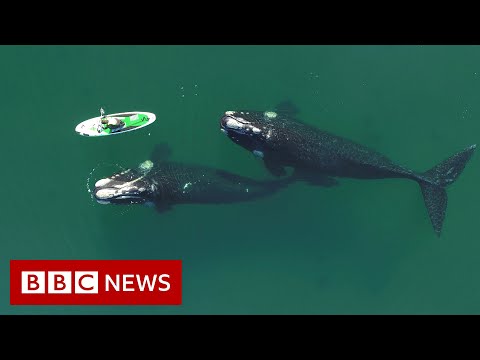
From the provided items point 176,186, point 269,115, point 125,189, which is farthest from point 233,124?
point 125,189

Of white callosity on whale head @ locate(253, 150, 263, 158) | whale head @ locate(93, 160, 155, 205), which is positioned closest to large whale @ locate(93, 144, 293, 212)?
whale head @ locate(93, 160, 155, 205)

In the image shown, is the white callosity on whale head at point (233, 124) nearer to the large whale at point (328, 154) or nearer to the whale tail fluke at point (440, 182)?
the large whale at point (328, 154)

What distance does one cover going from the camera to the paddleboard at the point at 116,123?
2730cm

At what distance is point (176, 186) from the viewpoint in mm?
27219

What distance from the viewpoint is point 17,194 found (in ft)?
91.2

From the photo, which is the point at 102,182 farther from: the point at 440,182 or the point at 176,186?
the point at 440,182

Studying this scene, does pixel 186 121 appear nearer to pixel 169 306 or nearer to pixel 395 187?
pixel 169 306

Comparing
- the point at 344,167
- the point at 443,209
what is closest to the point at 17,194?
the point at 344,167

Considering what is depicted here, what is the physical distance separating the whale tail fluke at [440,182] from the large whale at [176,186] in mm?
8197

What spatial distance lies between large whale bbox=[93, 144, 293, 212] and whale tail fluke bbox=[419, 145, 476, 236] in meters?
8.20

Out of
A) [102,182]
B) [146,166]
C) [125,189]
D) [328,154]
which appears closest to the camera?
[125,189]

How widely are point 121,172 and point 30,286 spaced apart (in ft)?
28.8

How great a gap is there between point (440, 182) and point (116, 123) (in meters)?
19.8

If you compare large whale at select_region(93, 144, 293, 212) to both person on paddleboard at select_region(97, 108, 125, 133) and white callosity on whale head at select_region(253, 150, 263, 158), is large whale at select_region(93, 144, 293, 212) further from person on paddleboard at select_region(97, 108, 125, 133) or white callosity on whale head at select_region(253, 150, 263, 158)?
person on paddleboard at select_region(97, 108, 125, 133)
